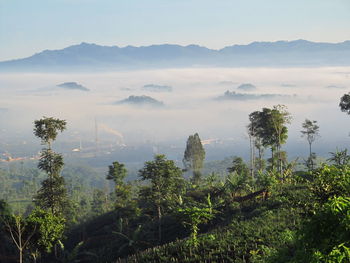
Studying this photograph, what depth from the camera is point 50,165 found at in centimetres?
3956

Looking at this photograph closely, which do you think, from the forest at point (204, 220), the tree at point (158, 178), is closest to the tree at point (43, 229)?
the forest at point (204, 220)

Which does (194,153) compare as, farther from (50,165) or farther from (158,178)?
(50,165)

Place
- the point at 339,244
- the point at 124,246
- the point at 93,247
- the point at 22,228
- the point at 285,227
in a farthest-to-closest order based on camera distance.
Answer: the point at 93,247
the point at 124,246
the point at 22,228
the point at 285,227
the point at 339,244

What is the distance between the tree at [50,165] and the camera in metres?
39.0

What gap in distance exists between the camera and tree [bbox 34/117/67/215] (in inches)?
1534

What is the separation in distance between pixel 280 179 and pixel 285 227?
24.7 meters

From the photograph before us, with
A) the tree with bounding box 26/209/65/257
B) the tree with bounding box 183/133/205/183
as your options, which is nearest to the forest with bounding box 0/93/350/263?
the tree with bounding box 26/209/65/257

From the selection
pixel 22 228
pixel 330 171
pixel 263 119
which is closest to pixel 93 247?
pixel 22 228

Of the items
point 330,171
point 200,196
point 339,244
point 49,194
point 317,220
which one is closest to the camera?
point 339,244

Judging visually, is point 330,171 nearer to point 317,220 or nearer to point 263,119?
point 317,220

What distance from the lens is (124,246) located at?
36688 millimetres

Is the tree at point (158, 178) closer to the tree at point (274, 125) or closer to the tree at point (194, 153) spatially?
the tree at point (274, 125)

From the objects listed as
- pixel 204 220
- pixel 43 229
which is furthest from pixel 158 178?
pixel 43 229

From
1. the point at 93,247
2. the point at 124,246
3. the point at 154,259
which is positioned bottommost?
the point at 93,247
